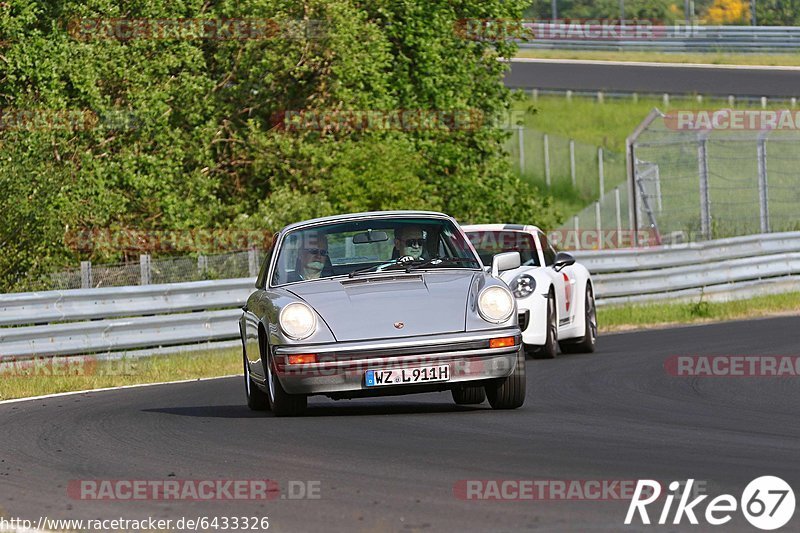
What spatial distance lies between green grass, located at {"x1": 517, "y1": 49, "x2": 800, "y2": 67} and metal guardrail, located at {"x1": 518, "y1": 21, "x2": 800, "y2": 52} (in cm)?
23

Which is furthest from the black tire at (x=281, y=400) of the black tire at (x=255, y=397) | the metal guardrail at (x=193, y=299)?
the metal guardrail at (x=193, y=299)

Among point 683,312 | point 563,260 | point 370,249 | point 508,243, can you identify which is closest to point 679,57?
point 683,312

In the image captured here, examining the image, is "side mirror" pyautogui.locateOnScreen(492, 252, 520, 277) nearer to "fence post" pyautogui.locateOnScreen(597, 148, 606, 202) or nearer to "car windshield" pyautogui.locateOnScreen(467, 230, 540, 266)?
"car windshield" pyautogui.locateOnScreen(467, 230, 540, 266)

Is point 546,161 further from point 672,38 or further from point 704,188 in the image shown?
point 704,188

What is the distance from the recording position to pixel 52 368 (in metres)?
17.2

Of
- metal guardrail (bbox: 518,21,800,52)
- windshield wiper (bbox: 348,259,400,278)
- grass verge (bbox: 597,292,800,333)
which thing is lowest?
grass verge (bbox: 597,292,800,333)

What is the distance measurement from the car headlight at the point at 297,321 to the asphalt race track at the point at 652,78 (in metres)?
38.3

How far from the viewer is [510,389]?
10.6m

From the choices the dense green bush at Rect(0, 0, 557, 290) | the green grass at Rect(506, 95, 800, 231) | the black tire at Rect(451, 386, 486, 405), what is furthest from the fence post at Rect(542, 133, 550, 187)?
the black tire at Rect(451, 386, 486, 405)

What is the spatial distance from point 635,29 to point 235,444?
4971cm

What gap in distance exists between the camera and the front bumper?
→ 10.1 meters

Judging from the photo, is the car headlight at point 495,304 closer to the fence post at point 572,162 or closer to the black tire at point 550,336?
the black tire at point 550,336

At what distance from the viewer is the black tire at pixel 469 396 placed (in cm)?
1135

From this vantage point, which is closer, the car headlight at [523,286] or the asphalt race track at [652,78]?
the car headlight at [523,286]
